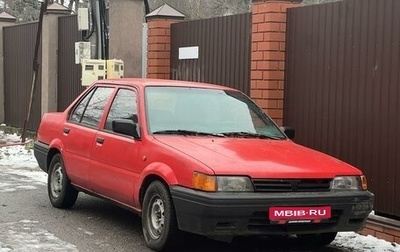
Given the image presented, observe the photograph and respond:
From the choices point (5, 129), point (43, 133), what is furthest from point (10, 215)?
point (5, 129)

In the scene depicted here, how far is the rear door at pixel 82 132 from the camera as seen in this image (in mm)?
7465

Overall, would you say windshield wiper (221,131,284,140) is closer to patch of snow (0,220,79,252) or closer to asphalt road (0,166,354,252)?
asphalt road (0,166,354,252)

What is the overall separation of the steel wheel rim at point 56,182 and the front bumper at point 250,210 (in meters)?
2.77

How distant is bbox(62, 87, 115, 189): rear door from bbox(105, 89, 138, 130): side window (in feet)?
0.64

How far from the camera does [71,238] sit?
6.73 metres

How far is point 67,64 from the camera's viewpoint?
15367 millimetres

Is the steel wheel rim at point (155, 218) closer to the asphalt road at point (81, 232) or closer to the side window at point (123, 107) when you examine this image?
the asphalt road at point (81, 232)

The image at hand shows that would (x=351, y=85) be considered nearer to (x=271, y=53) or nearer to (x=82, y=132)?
(x=271, y=53)

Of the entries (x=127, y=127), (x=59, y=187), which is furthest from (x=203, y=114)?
(x=59, y=187)

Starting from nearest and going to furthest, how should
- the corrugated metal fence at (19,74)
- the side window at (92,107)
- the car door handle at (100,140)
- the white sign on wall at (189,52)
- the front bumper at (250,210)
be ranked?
the front bumper at (250,210), the car door handle at (100,140), the side window at (92,107), the white sign on wall at (189,52), the corrugated metal fence at (19,74)

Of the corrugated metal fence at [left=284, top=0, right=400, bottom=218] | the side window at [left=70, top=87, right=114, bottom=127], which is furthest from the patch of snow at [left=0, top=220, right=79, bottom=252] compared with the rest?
the corrugated metal fence at [left=284, top=0, right=400, bottom=218]

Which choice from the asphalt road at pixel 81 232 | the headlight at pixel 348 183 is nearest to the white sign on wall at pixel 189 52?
the asphalt road at pixel 81 232

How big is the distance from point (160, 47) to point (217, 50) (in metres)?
1.63

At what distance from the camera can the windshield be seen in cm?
676
